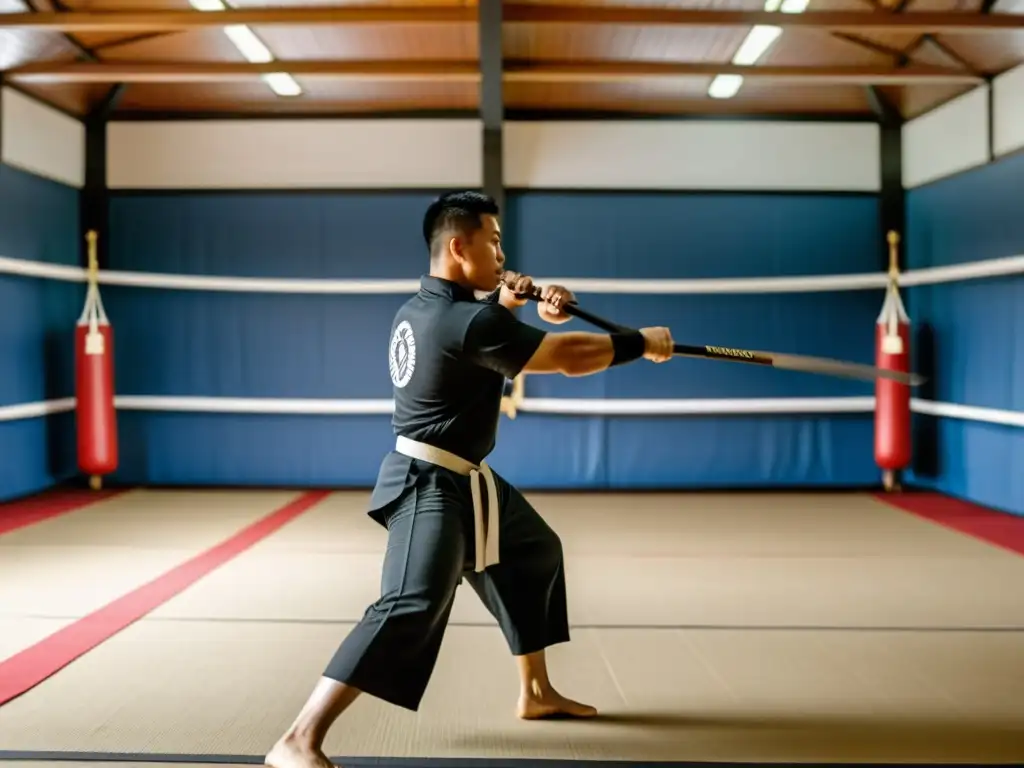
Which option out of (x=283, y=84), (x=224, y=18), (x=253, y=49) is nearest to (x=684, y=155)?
(x=283, y=84)

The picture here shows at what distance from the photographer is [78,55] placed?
6129mm

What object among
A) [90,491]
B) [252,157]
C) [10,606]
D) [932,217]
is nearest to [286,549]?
[10,606]

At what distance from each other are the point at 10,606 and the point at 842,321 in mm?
5667

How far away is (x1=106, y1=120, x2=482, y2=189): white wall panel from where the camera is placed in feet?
22.5

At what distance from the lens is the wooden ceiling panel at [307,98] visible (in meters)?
6.61

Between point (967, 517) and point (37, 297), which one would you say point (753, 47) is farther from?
point (37, 297)

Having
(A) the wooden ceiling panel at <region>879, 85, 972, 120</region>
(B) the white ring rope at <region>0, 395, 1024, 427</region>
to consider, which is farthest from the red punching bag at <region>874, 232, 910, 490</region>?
(A) the wooden ceiling panel at <region>879, 85, 972, 120</region>

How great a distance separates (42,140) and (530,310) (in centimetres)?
360

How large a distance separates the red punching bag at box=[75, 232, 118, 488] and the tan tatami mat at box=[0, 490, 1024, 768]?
3.65 ft

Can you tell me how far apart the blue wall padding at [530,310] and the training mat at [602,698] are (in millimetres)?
3633

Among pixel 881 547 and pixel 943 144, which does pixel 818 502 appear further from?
pixel 943 144

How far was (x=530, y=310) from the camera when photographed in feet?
22.4

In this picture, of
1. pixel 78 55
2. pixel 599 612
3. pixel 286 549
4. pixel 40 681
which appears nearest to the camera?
pixel 40 681

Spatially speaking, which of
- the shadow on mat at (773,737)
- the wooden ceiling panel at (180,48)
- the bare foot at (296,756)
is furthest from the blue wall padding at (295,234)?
the bare foot at (296,756)
